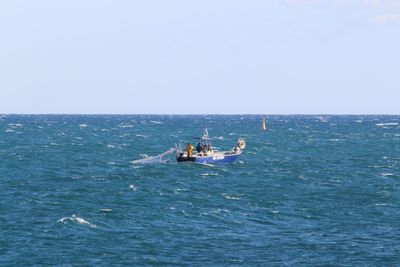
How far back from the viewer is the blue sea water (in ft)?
119

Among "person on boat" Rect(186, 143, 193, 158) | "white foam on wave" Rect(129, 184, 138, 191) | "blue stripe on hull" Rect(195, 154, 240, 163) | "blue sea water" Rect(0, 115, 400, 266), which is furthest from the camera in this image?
"blue stripe on hull" Rect(195, 154, 240, 163)

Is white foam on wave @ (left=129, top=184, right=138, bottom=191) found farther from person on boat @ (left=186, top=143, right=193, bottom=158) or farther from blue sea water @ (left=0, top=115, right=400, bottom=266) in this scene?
person on boat @ (left=186, top=143, right=193, bottom=158)

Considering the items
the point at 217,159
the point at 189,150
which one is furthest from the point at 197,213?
the point at 217,159

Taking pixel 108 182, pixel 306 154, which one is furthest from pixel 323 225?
pixel 306 154

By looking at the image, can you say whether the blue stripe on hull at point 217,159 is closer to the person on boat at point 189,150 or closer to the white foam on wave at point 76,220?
the person on boat at point 189,150

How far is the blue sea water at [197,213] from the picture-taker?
119 feet

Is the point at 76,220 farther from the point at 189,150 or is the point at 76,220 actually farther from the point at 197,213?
the point at 189,150

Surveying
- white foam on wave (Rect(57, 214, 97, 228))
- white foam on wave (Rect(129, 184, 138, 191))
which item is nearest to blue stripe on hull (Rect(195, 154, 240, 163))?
white foam on wave (Rect(129, 184, 138, 191))

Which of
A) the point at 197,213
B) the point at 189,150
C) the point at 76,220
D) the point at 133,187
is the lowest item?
the point at 197,213

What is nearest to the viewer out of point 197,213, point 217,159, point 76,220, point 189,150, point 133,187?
point 76,220

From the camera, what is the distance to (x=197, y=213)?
47.5m

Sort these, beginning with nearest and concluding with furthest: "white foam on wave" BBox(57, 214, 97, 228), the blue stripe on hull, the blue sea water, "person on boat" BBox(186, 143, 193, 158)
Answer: the blue sea water
"white foam on wave" BBox(57, 214, 97, 228)
"person on boat" BBox(186, 143, 193, 158)
the blue stripe on hull

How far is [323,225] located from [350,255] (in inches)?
296

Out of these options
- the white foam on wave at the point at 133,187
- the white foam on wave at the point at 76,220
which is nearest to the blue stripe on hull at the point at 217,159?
the white foam on wave at the point at 133,187
